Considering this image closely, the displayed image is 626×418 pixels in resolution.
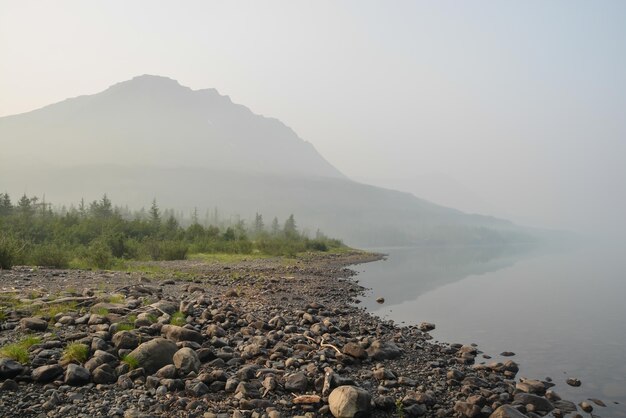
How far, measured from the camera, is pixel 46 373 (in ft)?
20.5

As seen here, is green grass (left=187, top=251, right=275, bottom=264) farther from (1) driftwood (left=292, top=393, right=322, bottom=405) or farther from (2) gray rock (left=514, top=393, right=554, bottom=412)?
(2) gray rock (left=514, top=393, right=554, bottom=412)

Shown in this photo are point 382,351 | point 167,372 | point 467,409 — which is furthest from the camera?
point 382,351

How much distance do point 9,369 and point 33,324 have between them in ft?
7.43

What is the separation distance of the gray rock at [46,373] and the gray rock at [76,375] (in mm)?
168

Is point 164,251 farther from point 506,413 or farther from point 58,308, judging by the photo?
point 506,413

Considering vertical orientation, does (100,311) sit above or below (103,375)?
above

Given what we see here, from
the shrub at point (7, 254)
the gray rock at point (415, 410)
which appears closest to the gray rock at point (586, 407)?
the gray rock at point (415, 410)

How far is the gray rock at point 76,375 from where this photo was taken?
6.24 m

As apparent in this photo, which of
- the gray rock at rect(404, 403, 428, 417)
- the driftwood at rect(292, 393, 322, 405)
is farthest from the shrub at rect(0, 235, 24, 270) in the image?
the gray rock at rect(404, 403, 428, 417)

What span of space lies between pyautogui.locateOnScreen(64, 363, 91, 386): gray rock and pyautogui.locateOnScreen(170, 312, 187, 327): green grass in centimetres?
307

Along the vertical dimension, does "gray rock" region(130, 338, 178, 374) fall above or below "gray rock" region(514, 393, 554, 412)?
above

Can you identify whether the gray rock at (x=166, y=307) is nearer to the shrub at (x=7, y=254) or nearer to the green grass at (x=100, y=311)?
the green grass at (x=100, y=311)

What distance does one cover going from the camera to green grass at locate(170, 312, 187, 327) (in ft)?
31.4

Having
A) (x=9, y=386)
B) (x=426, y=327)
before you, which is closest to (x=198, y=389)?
(x=9, y=386)
